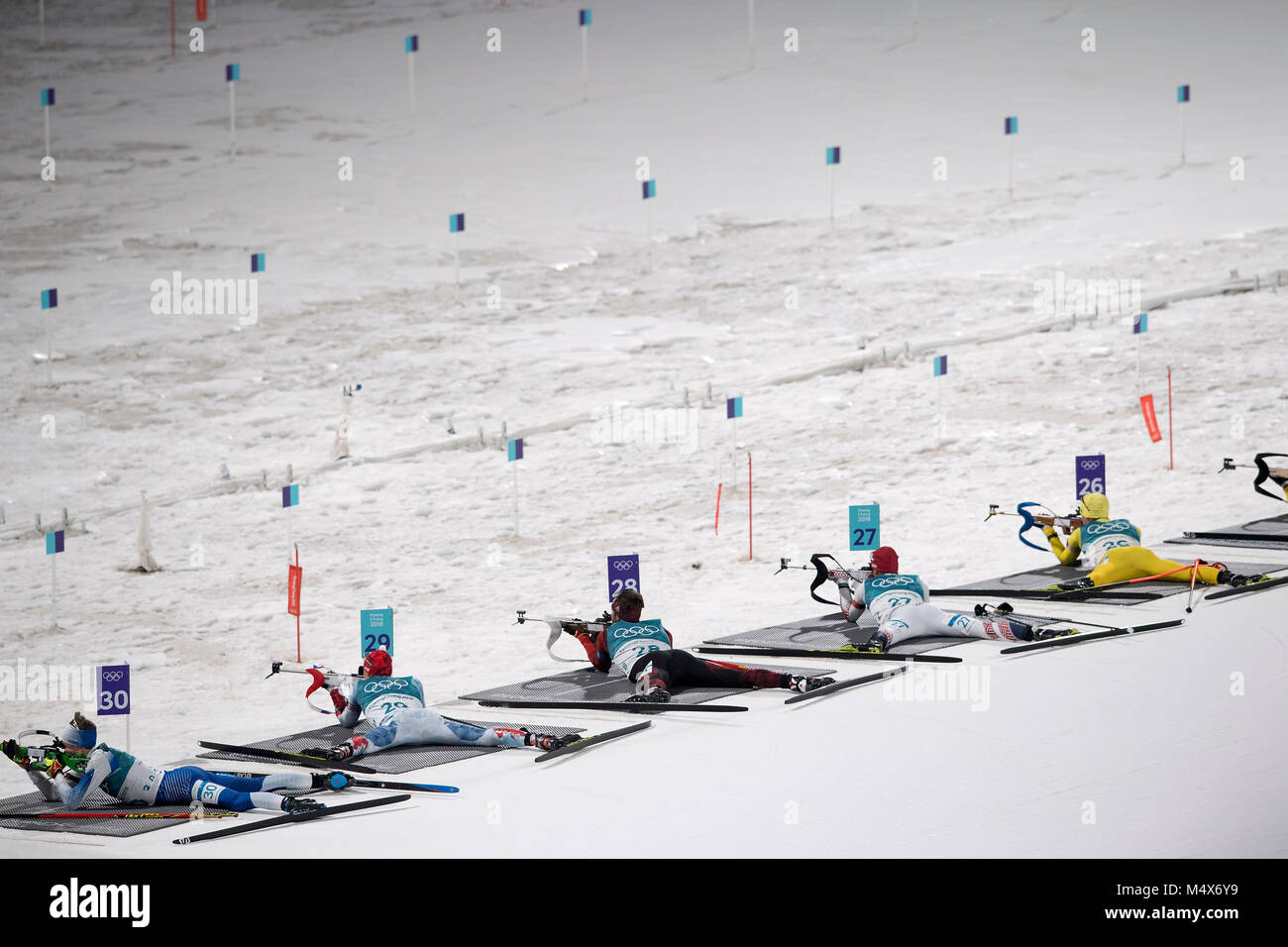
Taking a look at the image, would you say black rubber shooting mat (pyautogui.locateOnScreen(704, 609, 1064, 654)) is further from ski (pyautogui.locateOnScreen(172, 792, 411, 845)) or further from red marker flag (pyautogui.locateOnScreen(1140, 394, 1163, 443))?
red marker flag (pyautogui.locateOnScreen(1140, 394, 1163, 443))

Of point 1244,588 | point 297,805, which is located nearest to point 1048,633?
point 1244,588

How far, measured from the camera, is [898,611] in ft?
37.7

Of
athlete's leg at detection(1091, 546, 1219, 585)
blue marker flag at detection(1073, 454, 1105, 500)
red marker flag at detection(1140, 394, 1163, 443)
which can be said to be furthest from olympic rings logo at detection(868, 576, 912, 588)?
red marker flag at detection(1140, 394, 1163, 443)

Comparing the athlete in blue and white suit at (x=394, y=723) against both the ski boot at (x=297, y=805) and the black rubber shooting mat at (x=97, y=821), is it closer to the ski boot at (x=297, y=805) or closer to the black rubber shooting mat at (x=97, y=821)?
the ski boot at (x=297, y=805)

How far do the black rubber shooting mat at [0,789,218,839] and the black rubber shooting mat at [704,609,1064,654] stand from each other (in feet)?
16.5

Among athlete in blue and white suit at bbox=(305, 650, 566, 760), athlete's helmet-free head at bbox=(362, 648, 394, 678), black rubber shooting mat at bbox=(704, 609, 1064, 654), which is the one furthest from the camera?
black rubber shooting mat at bbox=(704, 609, 1064, 654)

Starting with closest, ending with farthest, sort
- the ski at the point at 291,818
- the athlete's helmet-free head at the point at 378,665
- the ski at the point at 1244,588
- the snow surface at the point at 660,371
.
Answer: the ski at the point at 291,818 < the snow surface at the point at 660,371 < the athlete's helmet-free head at the point at 378,665 < the ski at the point at 1244,588

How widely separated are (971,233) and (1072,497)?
12.1 meters

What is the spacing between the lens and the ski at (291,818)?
755cm

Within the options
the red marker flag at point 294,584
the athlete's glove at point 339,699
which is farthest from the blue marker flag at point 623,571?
the red marker flag at point 294,584

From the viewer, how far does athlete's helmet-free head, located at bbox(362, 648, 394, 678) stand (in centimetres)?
985

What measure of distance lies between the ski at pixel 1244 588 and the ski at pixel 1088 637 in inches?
33.1

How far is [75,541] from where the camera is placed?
59.4 ft

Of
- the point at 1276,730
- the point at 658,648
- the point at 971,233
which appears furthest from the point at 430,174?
the point at 1276,730
